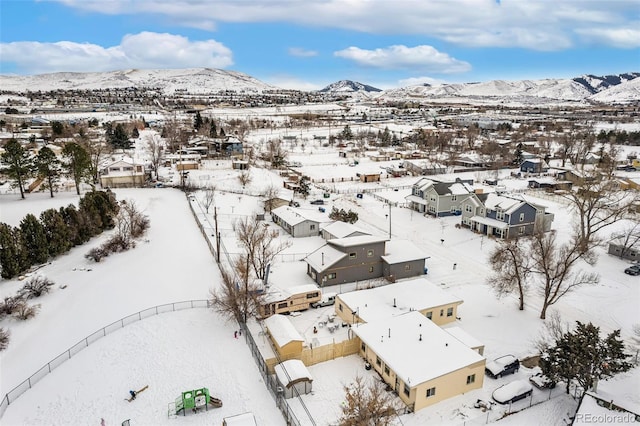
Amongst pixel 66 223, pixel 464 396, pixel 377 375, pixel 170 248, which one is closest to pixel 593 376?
pixel 464 396

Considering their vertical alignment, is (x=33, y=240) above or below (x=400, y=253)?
above

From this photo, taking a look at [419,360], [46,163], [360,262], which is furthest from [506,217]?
[46,163]

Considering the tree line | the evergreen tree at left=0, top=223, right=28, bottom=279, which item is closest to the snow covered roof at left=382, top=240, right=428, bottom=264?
the tree line

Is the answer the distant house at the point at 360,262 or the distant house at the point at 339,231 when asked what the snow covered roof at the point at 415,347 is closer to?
the distant house at the point at 360,262

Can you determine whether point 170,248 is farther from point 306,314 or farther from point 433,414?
point 433,414

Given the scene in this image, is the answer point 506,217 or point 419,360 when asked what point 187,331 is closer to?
point 419,360

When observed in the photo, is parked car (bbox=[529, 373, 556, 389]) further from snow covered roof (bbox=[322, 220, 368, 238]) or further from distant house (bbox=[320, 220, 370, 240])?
snow covered roof (bbox=[322, 220, 368, 238])
